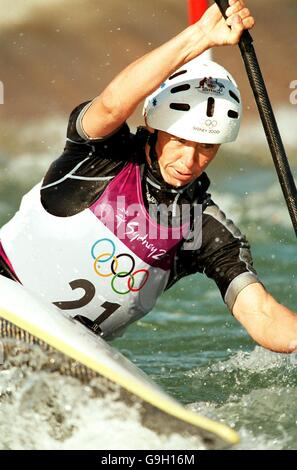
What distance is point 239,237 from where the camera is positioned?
449 cm

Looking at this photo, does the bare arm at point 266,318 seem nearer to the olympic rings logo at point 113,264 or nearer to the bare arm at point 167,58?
the olympic rings logo at point 113,264

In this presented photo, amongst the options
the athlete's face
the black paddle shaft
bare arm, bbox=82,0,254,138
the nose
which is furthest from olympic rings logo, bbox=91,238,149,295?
the black paddle shaft

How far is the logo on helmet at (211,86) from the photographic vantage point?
14.0 feet

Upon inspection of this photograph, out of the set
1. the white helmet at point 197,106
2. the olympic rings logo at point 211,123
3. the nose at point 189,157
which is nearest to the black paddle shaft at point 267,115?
the white helmet at point 197,106

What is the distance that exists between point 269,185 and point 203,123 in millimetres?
6068

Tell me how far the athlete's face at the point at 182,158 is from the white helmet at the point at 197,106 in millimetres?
49

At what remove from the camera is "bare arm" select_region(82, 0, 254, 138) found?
3.93 m

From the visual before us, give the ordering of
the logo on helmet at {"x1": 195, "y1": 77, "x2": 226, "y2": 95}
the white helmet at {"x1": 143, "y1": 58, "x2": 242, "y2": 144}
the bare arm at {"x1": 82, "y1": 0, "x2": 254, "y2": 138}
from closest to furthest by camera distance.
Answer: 1. the bare arm at {"x1": 82, "y1": 0, "x2": 254, "y2": 138}
2. the white helmet at {"x1": 143, "y1": 58, "x2": 242, "y2": 144}
3. the logo on helmet at {"x1": 195, "y1": 77, "x2": 226, "y2": 95}

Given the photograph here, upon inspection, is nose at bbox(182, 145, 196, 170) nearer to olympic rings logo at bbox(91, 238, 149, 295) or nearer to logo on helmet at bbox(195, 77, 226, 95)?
logo on helmet at bbox(195, 77, 226, 95)

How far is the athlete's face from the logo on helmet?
237mm

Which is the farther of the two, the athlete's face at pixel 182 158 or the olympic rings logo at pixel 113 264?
the olympic rings logo at pixel 113 264

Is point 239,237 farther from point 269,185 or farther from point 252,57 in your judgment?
point 269,185

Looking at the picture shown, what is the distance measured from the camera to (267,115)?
4.31 m
